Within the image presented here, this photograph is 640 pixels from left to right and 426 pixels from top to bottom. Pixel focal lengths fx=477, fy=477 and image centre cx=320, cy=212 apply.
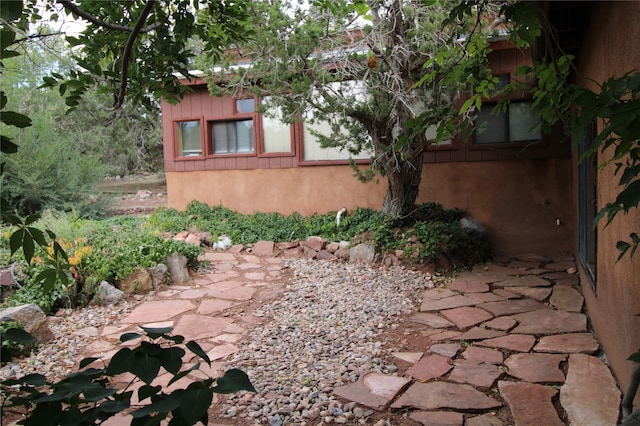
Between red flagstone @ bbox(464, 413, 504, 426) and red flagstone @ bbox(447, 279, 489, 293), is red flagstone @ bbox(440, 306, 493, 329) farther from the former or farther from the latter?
red flagstone @ bbox(464, 413, 504, 426)

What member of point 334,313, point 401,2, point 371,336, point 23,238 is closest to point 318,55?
point 401,2

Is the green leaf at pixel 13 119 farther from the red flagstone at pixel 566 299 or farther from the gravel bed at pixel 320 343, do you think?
the red flagstone at pixel 566 299

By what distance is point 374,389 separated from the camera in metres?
3.05

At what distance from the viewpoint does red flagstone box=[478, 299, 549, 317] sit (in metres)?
4.52

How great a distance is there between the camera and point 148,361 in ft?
3.59

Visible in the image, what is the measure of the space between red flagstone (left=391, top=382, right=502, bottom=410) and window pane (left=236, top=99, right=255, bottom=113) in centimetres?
740

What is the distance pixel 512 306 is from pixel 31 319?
14.2 ft

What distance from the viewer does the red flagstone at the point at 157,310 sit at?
14.9 feet

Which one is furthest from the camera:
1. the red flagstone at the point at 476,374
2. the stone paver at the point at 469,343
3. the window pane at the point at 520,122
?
the window pane at the point at 520,122

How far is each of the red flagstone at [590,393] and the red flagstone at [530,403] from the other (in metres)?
0.08

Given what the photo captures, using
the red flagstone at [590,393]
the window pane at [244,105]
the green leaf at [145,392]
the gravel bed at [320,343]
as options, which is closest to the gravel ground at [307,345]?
the gravel bed at [320,343]

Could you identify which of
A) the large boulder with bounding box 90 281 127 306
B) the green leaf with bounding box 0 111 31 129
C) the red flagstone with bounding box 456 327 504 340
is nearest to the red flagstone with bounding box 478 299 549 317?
the red flagstone with bounding box 456 327 504 340

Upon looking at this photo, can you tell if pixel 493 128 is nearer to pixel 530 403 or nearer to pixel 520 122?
pixel 520 122

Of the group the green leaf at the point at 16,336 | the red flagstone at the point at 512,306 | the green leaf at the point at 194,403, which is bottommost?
the red flagstone at the point at 512,306
